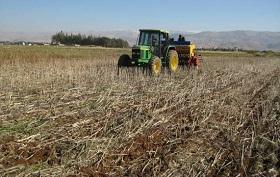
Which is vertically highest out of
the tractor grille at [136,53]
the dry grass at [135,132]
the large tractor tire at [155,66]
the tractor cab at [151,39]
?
the tractor cab at [151,39]

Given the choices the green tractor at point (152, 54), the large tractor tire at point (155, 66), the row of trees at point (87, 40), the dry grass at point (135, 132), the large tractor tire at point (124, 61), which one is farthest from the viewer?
the row of trees at point (87, 40)

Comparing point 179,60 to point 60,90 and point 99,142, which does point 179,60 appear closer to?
point 60,90

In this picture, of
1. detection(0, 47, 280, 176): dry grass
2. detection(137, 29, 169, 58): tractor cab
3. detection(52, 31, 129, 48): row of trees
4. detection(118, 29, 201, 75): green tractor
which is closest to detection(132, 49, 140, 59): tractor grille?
detection(118, 29, 201, 75): green tractor

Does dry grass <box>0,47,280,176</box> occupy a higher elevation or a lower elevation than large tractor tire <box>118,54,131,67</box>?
lower

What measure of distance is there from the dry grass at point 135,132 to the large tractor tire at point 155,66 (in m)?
4.44

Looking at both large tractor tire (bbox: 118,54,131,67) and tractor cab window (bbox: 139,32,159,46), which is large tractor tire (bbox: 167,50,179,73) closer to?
tractor cab window (bbox: 139,32,159,46)

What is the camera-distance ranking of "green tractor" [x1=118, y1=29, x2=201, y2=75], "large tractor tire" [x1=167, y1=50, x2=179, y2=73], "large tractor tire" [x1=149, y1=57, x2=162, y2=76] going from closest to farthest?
"large tractor tire" [x1=149, y1=57, x2=162, y2=76]
"green tractor" [x1=118, y1=29, x2=201, y2=75]
"large tractor tire" [x1=167, y1=50, x2=179, y2=73]

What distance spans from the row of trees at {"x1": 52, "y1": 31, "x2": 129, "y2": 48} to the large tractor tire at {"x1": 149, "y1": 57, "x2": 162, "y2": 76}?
77106mm

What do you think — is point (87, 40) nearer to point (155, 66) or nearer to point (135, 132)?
point (155, 66)

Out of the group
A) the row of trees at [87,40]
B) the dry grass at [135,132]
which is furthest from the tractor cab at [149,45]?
the row of trees at [87,40]

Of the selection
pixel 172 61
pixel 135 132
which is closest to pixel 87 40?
pixel 172 61

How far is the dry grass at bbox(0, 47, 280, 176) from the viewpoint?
19.1ft

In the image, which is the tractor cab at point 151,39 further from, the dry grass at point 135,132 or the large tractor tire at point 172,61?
the dry grass at point 135,132

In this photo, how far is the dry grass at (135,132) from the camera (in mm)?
5832
